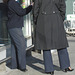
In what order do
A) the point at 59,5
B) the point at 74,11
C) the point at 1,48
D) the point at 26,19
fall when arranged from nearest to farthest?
the point at 59,5 < the point at 1,48 < the point at 26,19 < the point at 74,11

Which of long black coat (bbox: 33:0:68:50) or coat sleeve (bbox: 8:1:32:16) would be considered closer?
long black coat (bbox: 33:0:68:50)

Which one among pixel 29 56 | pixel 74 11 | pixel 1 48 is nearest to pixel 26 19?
pixel 29 56

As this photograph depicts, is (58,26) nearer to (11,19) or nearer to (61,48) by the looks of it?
(61,48)

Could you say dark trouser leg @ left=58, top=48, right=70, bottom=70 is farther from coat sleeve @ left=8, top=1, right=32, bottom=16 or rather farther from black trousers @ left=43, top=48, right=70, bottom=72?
coat sleeve @ left=8, top=1, right=32, bottom=16

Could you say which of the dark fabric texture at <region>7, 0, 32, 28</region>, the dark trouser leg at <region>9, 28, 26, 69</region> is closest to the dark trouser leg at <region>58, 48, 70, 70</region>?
the dark trouser leg at <region>9, 28, 26, 69</region>

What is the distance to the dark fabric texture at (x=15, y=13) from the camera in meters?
4.41

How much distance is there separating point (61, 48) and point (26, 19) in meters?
2.08

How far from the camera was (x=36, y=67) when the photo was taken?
16.6ft

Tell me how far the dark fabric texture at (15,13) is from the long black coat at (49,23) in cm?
31

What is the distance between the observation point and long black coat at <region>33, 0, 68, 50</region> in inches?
164

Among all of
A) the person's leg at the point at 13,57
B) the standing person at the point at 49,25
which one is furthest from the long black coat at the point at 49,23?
the person's leg at the point at 13,57

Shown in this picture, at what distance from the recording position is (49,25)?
165 inches

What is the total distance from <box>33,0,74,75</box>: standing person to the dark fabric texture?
0.31 m

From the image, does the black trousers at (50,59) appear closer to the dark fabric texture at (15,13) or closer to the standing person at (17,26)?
the standing person at (17,26)
